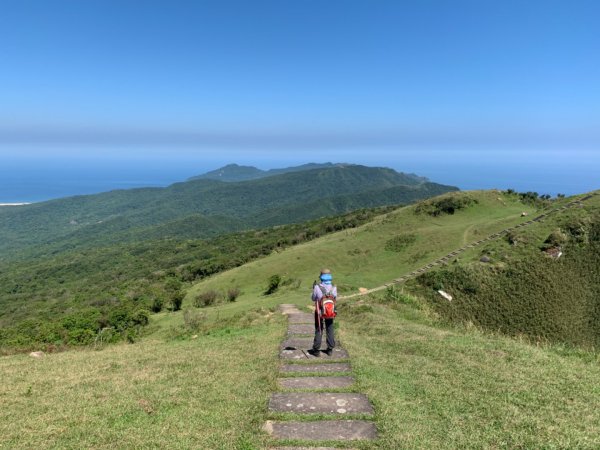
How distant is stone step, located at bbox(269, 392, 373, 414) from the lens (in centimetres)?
916

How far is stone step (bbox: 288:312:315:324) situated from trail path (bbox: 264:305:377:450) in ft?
16.4

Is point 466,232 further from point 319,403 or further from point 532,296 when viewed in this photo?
point 319,403

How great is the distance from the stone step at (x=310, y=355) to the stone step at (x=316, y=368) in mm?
494

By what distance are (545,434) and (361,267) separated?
33703 mm

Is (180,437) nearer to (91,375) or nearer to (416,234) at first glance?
(91,375)

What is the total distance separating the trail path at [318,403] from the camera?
814cm

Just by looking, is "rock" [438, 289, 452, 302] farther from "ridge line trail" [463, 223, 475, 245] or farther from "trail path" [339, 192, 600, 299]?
"ridge line trail" [463, 223, 475, 245]

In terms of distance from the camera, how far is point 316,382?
10.9m

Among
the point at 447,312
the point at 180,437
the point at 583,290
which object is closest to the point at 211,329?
the point at 180,437

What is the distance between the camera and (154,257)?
138 meters

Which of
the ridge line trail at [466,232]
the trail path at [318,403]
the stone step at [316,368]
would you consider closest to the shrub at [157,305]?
the trail path at [318,403]

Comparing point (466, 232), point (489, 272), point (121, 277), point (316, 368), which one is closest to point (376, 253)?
point (466, 232)

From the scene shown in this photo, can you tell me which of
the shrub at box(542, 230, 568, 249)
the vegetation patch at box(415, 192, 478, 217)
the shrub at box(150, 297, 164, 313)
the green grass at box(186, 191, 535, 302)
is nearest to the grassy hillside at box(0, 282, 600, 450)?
the green grass at box(186, 191, 535, 302)

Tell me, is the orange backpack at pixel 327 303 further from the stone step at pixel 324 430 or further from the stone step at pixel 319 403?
the stone step at pixel 324 430
